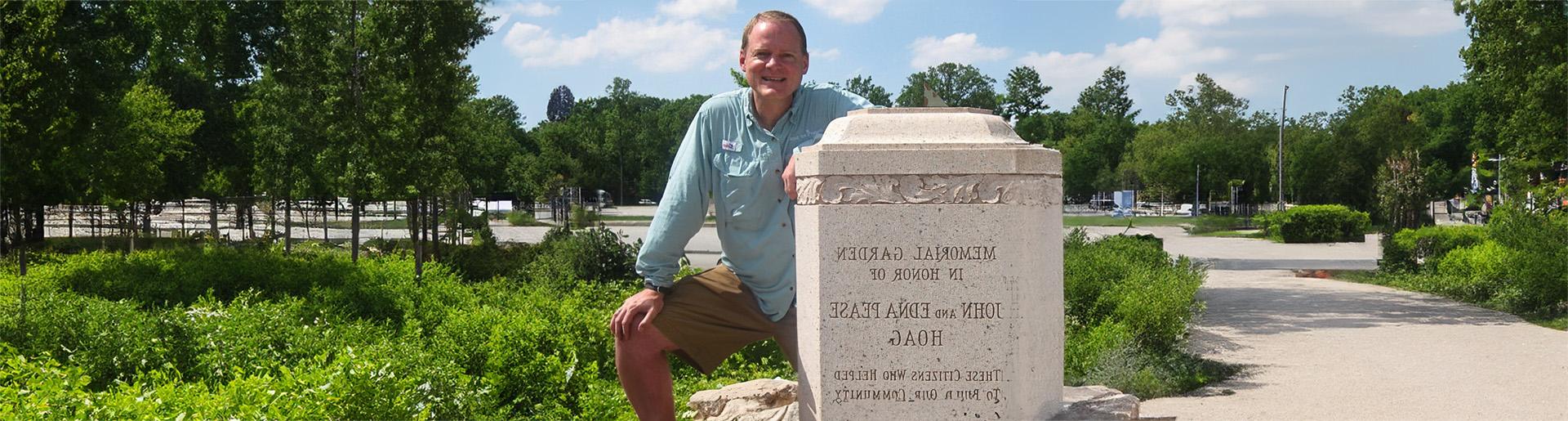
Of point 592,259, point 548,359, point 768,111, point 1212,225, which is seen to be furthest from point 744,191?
point 1212,225

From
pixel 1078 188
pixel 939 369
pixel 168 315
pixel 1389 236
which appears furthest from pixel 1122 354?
pixel 1078 188

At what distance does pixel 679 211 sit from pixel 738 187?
0.69 feet

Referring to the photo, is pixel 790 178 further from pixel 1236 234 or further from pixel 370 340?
pixel 1236 234

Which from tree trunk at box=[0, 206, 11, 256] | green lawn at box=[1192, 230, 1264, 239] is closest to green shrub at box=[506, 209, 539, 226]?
tree trunk at box=[0, 206, 11, 256]

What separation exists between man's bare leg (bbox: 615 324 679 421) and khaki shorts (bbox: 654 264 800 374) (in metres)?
0.05

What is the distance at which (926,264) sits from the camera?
3.46m

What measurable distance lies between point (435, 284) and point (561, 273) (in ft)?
5.50

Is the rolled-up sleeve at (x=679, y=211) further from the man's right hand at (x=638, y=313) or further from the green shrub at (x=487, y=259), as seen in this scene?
the green shrub at (x=487, y=259)

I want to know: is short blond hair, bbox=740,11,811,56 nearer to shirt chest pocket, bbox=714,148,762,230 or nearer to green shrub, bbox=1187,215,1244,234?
shirt chest pocket, bbox=714,148,762,230

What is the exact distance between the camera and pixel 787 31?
3.74 metres

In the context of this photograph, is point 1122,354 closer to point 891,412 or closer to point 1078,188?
point 891,412

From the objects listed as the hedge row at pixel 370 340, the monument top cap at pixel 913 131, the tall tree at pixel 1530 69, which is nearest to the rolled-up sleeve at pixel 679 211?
the monument top cap at pixel 913 131

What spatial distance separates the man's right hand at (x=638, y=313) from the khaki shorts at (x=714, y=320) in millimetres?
36

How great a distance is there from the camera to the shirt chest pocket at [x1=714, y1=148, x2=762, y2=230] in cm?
375
